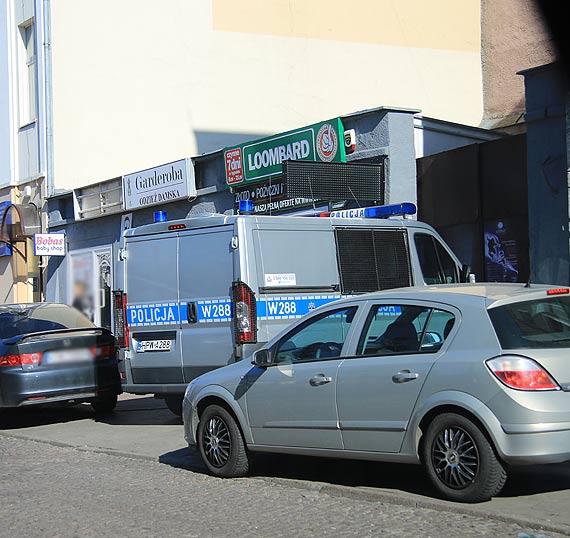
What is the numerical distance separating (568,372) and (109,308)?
16.9m

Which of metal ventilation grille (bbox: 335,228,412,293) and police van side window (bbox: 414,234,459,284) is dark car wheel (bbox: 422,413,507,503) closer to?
metal ventilation grille (bbox: 335,228,412,293)

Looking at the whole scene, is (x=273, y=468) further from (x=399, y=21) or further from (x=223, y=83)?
(x=399, y=21)

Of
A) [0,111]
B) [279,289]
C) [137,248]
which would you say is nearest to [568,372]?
[279,289]

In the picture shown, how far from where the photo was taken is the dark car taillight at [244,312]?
10.2 m

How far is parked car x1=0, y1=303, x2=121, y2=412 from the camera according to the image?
12086 millimetres

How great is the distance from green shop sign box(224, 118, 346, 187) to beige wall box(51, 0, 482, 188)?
5.74 meters

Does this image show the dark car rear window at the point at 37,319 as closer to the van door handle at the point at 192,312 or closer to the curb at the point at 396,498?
the van door handle at the point at 192,312

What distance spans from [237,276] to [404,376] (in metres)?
3.61

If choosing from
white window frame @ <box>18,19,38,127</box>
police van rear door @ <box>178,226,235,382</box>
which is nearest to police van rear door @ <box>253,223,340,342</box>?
police van rear door @ <box>178,226,235,382</box>

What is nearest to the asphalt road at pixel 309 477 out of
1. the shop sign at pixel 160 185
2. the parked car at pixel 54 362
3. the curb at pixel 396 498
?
the curb at pixel 396 498

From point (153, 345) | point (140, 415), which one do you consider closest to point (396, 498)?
point (153, 345)

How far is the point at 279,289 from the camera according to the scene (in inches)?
411

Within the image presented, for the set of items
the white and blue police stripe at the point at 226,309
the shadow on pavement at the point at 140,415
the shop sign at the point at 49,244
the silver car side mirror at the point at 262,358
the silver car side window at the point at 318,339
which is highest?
the shop sign at the point at 49,244

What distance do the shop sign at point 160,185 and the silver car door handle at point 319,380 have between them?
12.2m
